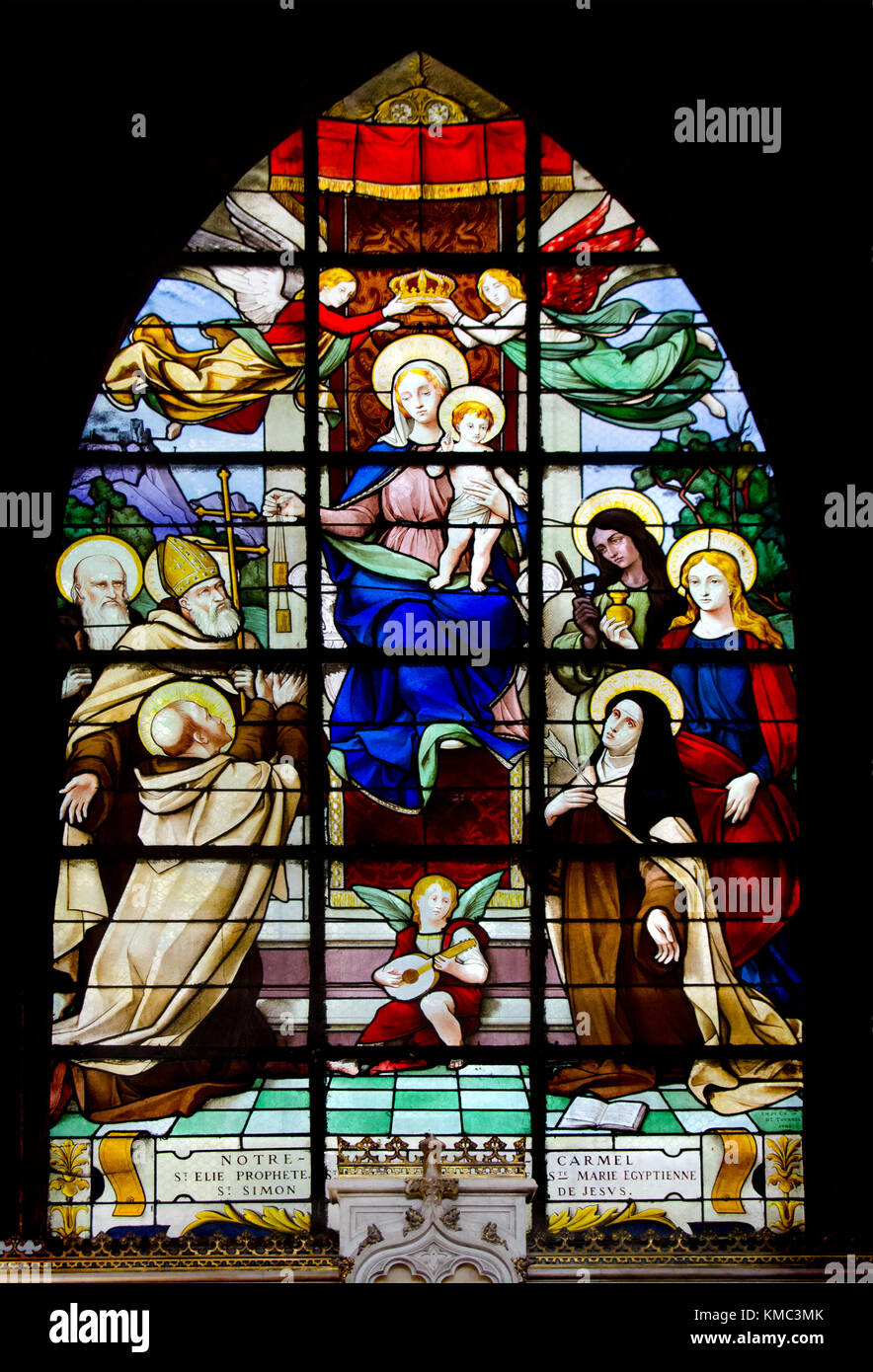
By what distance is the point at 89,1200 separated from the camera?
6512mm

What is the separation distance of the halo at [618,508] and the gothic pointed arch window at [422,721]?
1cm

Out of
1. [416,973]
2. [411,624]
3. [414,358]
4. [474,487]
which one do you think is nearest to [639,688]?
[411,624]

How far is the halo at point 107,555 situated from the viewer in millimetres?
6918

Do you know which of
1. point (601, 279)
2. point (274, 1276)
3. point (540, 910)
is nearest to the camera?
point (274, 1276)

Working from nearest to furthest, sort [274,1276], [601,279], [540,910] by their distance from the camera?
[274,1276]
[540,910]
[601,279]

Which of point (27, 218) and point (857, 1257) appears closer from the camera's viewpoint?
point (857, 1257)

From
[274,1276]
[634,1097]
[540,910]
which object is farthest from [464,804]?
[274,1276]

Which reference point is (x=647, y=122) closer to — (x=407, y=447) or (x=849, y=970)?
(x=407, y=447)

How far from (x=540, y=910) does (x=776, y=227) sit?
2.85 metres

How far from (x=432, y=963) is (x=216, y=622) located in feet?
5.08

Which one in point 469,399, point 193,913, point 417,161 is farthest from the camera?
point 417,161
